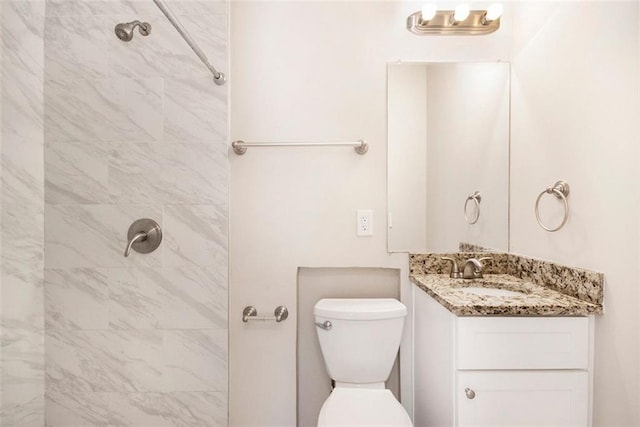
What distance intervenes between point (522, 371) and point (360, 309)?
643 mm

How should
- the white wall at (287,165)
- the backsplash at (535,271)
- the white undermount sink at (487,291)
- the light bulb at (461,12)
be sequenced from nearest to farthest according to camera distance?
the backsplash at (535,271) → the white undermount sink at (487,291) → the light bulb at (461,12) → the white wall at (287,165)

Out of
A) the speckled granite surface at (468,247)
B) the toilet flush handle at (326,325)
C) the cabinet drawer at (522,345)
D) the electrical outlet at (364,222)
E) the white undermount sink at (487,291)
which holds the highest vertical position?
the electrical outlet at (364,222)

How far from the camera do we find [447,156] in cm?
197

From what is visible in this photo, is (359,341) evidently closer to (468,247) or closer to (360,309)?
(360,309)

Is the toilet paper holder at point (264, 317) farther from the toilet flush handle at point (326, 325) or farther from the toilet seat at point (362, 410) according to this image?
the toilet seat at point (362, 410)

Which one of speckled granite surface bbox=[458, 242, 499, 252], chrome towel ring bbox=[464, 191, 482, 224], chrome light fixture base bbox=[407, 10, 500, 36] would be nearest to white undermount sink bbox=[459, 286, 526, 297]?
speckled granite surface bbox=[458, 242, 499, 252]

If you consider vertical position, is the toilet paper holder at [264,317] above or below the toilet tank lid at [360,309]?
below

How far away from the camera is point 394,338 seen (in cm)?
174

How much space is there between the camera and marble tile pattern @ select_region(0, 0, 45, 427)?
1.40 m

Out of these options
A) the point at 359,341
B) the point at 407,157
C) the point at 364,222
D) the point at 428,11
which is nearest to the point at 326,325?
the point at 359,341

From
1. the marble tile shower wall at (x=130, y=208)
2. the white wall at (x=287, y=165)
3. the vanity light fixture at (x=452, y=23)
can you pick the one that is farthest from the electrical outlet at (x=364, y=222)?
the vanity light fixture at (x=452, y=23)

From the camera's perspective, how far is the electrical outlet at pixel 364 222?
6.34ft

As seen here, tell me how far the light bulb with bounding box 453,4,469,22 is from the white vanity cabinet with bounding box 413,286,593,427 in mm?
1332

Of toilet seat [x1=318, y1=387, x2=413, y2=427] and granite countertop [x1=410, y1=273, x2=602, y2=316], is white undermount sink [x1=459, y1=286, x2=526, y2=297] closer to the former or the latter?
granite countertop [x1=410, y1=273, x2=602, y2=316]
